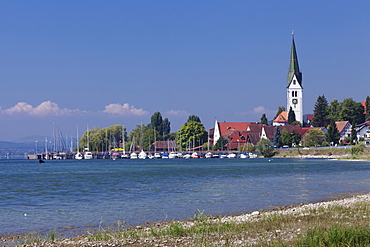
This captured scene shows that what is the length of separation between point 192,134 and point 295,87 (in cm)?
4513

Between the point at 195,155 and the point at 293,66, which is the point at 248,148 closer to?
the point at 195,155

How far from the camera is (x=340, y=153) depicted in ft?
385

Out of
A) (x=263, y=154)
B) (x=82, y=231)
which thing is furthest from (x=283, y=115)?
(x=82, y=231)

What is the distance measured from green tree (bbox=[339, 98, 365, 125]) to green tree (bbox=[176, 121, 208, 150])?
46118 mm

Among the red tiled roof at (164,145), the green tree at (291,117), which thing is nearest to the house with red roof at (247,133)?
the green tree at (291,117)

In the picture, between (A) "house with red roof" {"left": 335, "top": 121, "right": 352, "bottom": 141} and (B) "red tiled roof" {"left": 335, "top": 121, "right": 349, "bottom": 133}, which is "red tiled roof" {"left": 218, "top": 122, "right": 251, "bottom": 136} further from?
(A) "house with red roof" {"left": 335, "top": 121, "right": 352, "bottom": 141}

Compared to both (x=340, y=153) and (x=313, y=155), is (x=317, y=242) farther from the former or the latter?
(x=313, y=155)

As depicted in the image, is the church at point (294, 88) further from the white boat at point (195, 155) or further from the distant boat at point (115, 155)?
the distant boat at point (115, 155)

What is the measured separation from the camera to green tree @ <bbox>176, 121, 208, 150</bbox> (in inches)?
6855

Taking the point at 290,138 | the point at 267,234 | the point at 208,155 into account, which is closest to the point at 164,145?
the point at 208,155

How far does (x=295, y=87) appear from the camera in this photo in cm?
19062

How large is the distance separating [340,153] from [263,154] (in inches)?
1257

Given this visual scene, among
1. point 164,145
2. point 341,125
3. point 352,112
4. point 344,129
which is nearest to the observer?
point 344,129

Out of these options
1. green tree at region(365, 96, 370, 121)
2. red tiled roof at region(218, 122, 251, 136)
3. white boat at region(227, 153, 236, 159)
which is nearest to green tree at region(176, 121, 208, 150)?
red tiled roof at region(218, 122, 251, 136)
